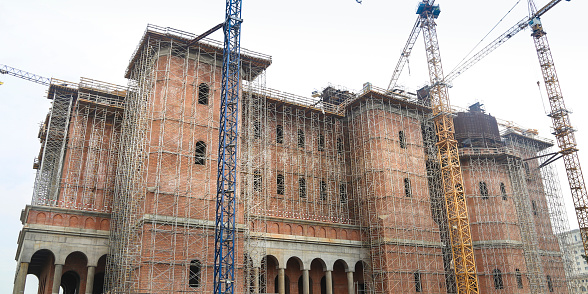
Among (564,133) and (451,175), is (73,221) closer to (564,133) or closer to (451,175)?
(451,175)

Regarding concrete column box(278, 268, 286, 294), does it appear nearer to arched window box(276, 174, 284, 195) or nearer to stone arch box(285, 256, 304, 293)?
stone arch box(285, 256, 304, 293)

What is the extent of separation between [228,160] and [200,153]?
2448mm

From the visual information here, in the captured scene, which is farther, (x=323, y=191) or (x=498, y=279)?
(x=498, y=279)

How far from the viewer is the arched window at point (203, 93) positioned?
3384 centimetres

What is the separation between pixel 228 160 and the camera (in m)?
31.3

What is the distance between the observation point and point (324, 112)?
43062 mm

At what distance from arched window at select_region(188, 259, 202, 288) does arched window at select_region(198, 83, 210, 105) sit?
11220 millimetres

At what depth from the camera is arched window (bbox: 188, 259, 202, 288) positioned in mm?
29172

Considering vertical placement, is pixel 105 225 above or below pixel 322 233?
above

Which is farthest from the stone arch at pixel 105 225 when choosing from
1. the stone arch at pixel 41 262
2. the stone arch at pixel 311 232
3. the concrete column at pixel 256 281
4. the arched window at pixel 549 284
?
the arched window at pixel 549 284

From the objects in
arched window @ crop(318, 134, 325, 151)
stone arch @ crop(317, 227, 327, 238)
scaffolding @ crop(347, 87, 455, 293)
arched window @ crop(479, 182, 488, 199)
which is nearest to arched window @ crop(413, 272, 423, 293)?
scaffolding @ crop(347, 87, 455, 293)

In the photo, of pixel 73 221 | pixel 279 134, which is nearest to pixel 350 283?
pixel 279 134

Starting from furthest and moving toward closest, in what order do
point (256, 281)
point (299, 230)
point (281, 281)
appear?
point (299, 230) → point (281, 281) → point (256, 281)

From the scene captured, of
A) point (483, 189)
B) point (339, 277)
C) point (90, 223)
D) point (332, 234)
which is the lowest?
point (339, 277)
